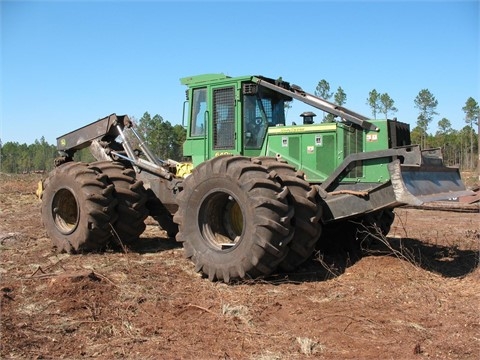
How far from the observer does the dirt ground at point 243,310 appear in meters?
4.31

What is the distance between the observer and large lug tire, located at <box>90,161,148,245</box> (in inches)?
344

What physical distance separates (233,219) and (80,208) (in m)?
2.94

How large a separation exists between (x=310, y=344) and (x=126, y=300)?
233cm

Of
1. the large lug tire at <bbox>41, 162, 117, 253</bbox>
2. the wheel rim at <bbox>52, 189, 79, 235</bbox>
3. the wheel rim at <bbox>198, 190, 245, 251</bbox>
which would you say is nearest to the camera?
the wheel rim at <bbox>198, 190, 245, 251</bbox>

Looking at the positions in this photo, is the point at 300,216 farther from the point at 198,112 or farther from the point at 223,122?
the point at 198,112

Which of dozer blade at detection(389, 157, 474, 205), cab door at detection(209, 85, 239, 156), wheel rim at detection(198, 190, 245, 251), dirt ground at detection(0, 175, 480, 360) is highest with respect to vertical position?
cab door at detection(209, 85, 239, 156)

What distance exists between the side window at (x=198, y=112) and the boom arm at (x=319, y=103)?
1.16 meters

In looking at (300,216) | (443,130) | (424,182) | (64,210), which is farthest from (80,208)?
(443,130)

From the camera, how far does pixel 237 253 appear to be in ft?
21.2

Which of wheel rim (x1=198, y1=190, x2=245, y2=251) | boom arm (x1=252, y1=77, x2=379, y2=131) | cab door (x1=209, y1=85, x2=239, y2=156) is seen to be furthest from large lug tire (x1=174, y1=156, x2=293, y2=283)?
boom arm (x1=252, y1=77, x2=379, y2=131)

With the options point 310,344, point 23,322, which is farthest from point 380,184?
point 23,322

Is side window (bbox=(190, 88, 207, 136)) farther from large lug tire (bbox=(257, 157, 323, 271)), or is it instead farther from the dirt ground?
large lug tire (bbox=(257, 157, 323, 271))

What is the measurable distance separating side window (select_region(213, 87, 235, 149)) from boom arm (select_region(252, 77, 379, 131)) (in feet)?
1.91

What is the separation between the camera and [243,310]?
531cm
